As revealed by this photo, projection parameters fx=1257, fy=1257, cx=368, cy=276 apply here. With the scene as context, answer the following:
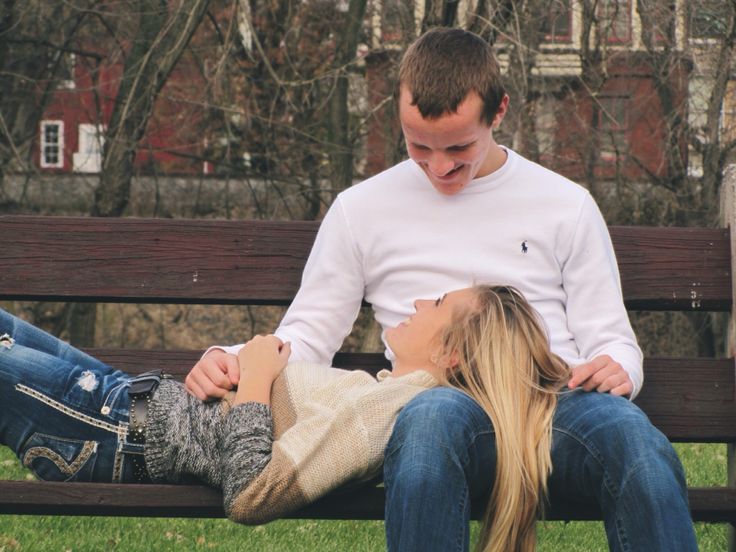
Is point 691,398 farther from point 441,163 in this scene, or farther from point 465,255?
point 441,163

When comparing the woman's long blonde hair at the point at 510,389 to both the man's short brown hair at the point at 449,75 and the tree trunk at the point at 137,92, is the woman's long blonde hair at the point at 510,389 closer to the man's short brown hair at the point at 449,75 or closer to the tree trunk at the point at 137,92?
the man's short brown hair at the point at 449,75

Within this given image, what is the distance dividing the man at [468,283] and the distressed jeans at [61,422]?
23cm

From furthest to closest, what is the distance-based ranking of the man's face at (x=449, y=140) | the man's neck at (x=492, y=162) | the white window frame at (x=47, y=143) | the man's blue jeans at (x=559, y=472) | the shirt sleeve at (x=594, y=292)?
1. the white window frame at (x=47, y=143)
2. the man's neck at (x=492, y=162)
3. the shirt sleeve at (x=594, y=292)
4. the man's face at (x=449, y=140)
5. the man's blue jeans at (x=559, y=472)

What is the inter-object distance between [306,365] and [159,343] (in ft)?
33.7

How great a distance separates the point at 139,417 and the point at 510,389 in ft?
3.14

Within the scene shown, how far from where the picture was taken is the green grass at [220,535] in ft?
14.8

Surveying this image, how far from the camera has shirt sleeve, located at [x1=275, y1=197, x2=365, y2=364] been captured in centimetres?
361

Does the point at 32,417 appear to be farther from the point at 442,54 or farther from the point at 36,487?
the point at 442,54

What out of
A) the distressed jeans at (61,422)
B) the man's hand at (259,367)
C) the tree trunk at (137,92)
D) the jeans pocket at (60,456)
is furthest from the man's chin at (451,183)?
the tree trunk at (137,92)

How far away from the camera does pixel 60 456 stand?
3227 millimetres

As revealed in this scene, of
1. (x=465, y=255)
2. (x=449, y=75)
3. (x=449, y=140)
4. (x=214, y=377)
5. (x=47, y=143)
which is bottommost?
(x=47, y=143)

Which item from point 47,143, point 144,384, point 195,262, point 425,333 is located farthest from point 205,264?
point 47,143

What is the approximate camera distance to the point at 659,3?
9039 mm

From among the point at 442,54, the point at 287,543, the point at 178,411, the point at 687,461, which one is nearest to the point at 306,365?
the point at 178,411
